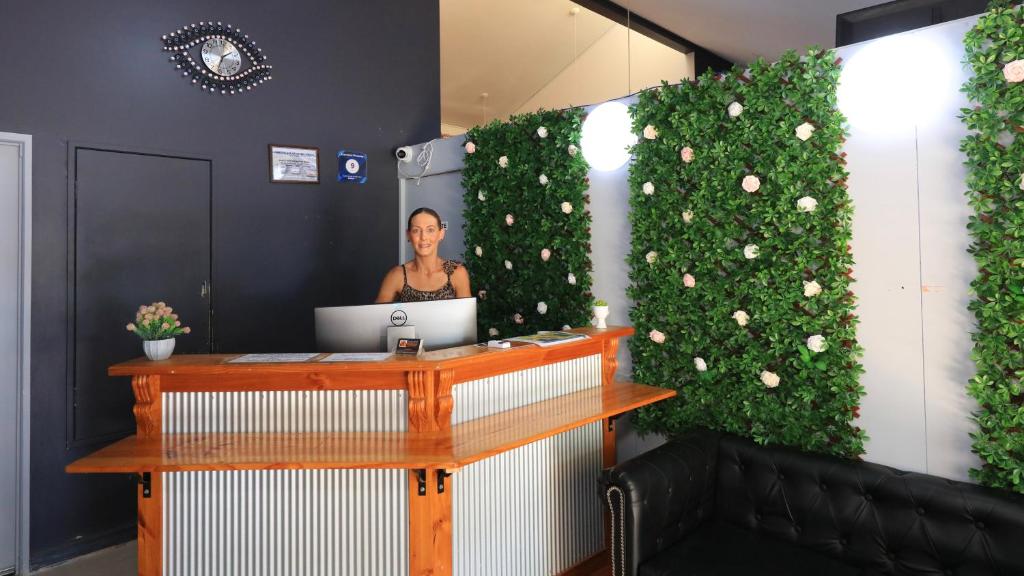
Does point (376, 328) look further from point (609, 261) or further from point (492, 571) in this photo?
point (609, 261)

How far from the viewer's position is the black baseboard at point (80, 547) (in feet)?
10.0

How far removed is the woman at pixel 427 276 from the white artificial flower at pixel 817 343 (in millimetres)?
1801

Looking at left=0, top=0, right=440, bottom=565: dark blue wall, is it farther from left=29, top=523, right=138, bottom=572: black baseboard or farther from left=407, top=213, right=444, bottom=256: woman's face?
left=407, top=213, right=444, bottom=256: woman's face

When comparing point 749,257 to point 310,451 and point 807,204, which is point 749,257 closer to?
point 807,204

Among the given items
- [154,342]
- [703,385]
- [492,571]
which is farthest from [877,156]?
[154,342]

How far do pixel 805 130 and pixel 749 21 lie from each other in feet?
11.5

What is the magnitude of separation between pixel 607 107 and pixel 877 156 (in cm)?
141

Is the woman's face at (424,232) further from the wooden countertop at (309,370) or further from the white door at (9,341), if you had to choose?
the white door at (9,341)

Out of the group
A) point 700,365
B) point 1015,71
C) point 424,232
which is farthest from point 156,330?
point 1015,71

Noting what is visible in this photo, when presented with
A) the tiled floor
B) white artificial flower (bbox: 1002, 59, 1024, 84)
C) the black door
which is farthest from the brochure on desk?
the tiled floor

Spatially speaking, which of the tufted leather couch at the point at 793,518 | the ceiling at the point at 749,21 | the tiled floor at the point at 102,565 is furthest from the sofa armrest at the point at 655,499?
the ceiling at the point at 749,21

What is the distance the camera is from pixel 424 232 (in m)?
3.18

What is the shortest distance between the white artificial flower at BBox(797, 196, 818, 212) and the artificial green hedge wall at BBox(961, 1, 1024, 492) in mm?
518

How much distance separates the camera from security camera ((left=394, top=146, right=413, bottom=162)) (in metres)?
4.49
